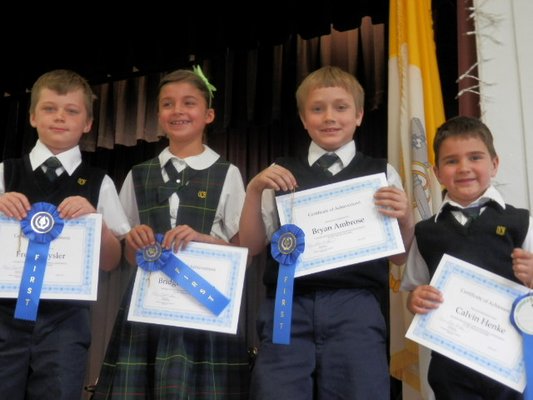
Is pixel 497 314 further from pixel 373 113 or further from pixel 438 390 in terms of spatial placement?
pixel 373 113

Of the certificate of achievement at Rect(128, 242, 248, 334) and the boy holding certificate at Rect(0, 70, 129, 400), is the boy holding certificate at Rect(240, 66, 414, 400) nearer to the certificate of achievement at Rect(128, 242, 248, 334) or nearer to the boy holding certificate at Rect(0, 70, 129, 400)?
the certificate of achievement at Rect(128, 242, 248, 334)

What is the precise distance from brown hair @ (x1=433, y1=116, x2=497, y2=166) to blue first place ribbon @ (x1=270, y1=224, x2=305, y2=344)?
0.43 meters

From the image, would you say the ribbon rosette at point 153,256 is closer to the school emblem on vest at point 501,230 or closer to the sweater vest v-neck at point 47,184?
the sweater vest v-neck at point 47,184

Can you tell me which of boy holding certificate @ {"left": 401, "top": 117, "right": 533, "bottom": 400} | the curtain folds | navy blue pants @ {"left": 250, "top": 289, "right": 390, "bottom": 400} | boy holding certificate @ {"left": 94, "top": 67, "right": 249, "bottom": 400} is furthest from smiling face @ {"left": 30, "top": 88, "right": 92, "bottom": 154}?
the curtain folds

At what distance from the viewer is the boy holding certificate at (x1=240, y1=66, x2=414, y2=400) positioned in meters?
1.30

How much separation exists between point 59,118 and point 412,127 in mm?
1193

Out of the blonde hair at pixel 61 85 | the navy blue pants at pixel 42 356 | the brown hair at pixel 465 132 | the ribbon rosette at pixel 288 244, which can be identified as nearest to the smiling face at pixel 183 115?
the blonde hair at pixel 61 85

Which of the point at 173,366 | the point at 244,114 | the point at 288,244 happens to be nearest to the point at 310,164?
the point at 288,244

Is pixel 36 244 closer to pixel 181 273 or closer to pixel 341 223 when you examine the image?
pixel 181 273

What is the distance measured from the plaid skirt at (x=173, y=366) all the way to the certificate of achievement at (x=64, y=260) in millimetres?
205

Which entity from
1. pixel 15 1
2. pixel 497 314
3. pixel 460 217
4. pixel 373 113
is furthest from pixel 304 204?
pixel 15 1

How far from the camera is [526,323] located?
1223 millimetres

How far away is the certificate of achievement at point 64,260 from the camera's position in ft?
4.69

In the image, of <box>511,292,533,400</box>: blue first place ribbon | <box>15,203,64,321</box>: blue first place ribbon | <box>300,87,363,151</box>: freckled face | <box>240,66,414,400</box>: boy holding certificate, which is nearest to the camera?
<box>511,292,533,400</box>: blue first place ribbon
